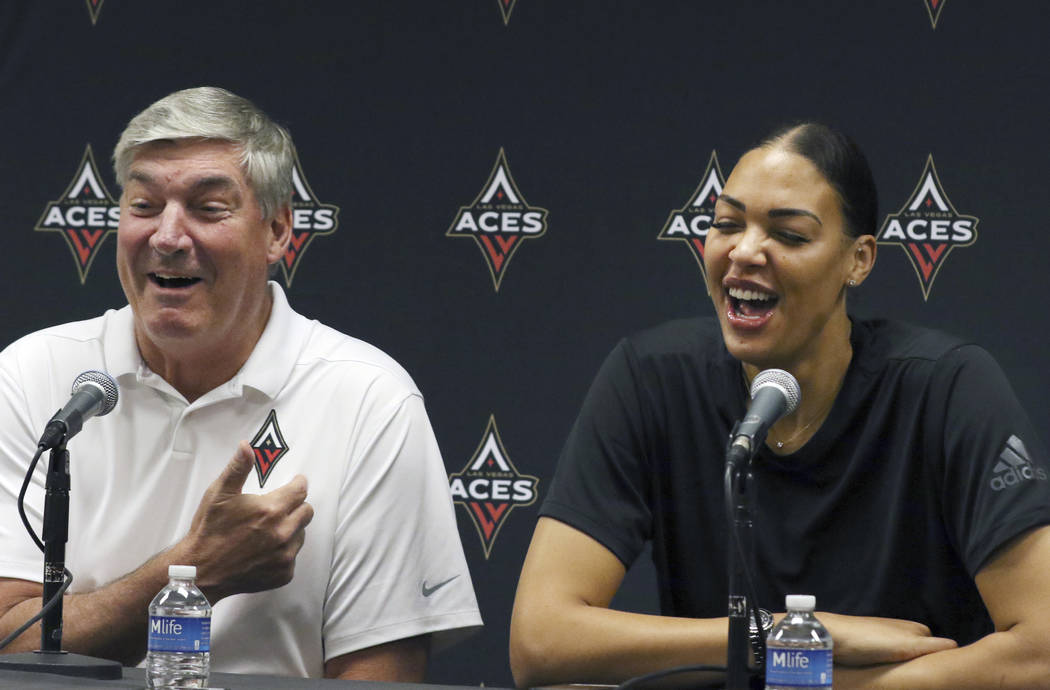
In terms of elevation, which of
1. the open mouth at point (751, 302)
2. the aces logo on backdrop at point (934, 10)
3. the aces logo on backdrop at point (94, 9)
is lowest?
the open mouth at point (751, 302)

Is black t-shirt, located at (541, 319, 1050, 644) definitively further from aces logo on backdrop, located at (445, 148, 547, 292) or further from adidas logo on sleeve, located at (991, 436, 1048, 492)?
aces logo on backdrop, located at (445, 148, 547, 292)

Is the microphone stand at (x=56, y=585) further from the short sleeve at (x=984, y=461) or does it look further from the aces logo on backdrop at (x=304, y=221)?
the aces logo on backdrop at (x=304, y=221)

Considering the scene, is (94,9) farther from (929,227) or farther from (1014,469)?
(1014,469)

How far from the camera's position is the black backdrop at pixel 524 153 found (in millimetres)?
2854

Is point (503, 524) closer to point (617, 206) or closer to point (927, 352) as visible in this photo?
point (617, 206)

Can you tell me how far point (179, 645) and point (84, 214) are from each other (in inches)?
75.6

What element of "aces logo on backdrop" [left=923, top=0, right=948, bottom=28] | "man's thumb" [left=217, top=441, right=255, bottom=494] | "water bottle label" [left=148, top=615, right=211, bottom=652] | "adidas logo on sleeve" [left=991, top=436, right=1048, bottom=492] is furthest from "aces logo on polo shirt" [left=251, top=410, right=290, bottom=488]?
"aces logo on backdrop" [left=923, top=0, right=948, bottom=28]

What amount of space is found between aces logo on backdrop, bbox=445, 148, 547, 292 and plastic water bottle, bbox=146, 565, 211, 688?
4.96 ft

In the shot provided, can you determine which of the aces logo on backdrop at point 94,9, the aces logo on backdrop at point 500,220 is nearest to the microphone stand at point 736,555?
the aces logo on backdrop at point 500,220

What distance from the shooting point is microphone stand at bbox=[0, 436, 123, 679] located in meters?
→ 1.68

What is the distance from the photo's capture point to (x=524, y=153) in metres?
3.04

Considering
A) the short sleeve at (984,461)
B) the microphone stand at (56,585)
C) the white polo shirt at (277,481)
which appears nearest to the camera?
the microphone stand at (56,585)

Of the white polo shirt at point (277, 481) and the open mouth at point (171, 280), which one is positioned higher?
the open mouth at point (171, 280)

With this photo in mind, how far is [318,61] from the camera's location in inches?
123
